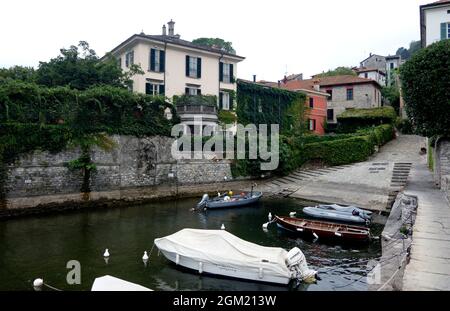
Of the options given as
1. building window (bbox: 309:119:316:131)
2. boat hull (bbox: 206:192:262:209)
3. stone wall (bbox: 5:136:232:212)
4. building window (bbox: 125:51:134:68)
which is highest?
building window (bbox: 125:51:134:68)

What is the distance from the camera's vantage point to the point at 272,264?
13.3 m

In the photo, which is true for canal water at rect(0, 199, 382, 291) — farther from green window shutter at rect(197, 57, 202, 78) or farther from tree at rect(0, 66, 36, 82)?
tree at rect(0, 66, 36, 82)

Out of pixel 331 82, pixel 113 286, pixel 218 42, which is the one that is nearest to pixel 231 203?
pixel 113 286

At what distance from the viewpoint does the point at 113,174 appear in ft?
97.6

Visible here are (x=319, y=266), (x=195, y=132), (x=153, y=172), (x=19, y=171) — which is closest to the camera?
(x=319, y=266)

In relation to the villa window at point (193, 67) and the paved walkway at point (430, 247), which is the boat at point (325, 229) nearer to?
the paved walkway at point (430, 247)

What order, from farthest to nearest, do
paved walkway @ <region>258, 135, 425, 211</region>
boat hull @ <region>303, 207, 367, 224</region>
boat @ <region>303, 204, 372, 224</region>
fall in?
paved walkway @ <region>258, 135, 425, 211</region> → boat @ <region>303, 204, 372, 224</region> → boat hull @ <region>303, 207, 367, 224</region>

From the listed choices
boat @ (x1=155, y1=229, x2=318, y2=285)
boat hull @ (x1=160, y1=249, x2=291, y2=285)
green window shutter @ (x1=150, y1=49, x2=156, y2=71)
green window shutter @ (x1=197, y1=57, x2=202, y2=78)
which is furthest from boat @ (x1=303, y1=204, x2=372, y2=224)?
green window shutter @ (x1=150, y1=49, x2=156, y2=71)

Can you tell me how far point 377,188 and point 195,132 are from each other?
1762 cm

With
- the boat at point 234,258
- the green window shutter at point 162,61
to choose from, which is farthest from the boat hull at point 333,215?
the green window shutter at point 162,61

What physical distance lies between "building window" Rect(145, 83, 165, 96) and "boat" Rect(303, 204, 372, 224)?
20.6 m

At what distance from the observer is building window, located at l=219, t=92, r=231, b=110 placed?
41.0 metres
